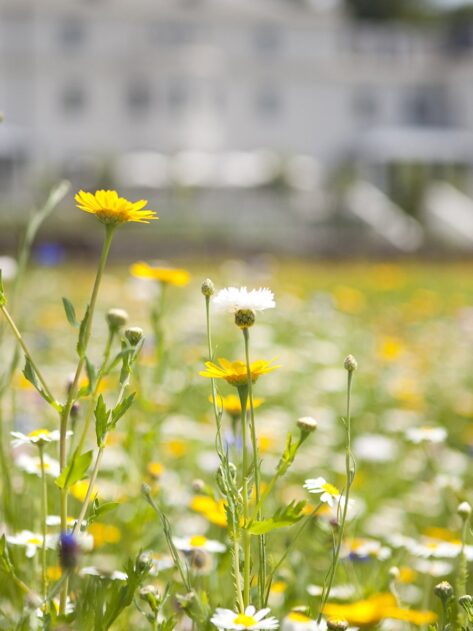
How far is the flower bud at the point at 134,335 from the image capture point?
896mm

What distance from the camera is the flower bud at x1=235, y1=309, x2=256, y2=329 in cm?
85

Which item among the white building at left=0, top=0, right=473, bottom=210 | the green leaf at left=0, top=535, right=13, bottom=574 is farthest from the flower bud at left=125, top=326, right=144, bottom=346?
the white building at left=0, top=0, right=473, bottom=210

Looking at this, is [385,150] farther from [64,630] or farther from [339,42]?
[64,630]

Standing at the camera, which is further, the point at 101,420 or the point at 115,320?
the point at 115,320

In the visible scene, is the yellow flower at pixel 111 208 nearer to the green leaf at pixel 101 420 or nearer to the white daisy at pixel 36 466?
the green leaf at pixel 101 420

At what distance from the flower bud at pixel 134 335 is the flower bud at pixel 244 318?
100 millimetres

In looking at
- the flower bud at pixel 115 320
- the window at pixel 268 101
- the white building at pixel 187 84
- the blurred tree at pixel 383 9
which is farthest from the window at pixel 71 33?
the flower bud at pixel 115 320

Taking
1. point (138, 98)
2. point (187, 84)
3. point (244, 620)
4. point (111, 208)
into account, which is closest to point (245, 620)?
point (244, 620)

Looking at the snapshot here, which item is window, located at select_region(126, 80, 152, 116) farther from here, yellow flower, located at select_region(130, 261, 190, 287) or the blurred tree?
yellow flower, located at select_region(130, 261, 190, 287)

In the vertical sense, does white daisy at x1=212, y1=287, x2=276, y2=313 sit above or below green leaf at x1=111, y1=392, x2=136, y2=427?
above

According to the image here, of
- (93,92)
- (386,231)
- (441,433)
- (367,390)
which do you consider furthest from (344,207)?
(441,433)

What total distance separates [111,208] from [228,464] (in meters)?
0.25

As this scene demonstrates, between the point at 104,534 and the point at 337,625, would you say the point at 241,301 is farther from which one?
the point at 104,534

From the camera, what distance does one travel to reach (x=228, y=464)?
848mm
